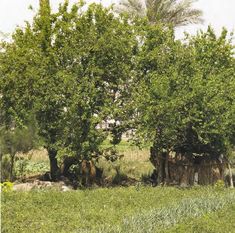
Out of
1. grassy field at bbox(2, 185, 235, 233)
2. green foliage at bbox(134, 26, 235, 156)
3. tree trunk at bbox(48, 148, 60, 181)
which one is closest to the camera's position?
grassy field at bbox(2, 185, 235, 233)

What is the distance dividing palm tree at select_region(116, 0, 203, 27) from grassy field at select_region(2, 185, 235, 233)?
11706 mm

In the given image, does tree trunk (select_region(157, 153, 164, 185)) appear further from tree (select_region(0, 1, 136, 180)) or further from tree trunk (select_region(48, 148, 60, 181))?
tree trunk (select_region(48, 148, 60, 181))

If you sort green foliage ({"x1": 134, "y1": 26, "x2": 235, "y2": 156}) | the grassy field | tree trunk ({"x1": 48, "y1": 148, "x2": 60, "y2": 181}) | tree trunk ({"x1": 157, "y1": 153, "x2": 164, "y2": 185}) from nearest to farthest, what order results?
the grassy field → green foliage ({"x1": 134, "y1": 26, "x2": 235, "y2": 156}) → tree trunk ({"x1": 157, "y1": 153, "x2": 164, "y2": 185}) → tree trunk ({"x1": 48, "y1": 148, "x2": 60, "y2": 181})

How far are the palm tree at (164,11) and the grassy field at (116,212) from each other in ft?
38.4

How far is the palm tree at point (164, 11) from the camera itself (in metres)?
24.5

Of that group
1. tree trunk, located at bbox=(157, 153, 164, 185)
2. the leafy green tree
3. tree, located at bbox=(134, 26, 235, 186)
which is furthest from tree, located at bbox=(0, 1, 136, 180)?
tree trunk, located at bbox=(157, 153, 164, 185)

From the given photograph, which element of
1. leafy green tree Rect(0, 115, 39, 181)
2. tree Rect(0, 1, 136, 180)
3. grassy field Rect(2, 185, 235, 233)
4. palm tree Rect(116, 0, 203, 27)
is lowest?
grassy field Rect(2, 185, 235, 233)

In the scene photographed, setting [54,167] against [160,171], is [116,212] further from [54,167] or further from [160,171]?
[54,167]

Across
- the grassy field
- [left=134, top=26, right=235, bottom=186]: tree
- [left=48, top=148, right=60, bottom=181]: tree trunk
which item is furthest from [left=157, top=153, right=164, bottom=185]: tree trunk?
[left=48, top=148, right=60, bottom=181]: tree trunk

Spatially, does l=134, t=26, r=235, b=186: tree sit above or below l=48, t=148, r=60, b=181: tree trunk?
above

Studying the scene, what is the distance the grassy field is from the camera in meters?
9.84

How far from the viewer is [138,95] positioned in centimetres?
1730

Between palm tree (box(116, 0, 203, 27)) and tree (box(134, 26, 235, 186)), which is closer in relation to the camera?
tree (box(134, 26, 235, 186))

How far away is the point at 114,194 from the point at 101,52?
5.40 metres
